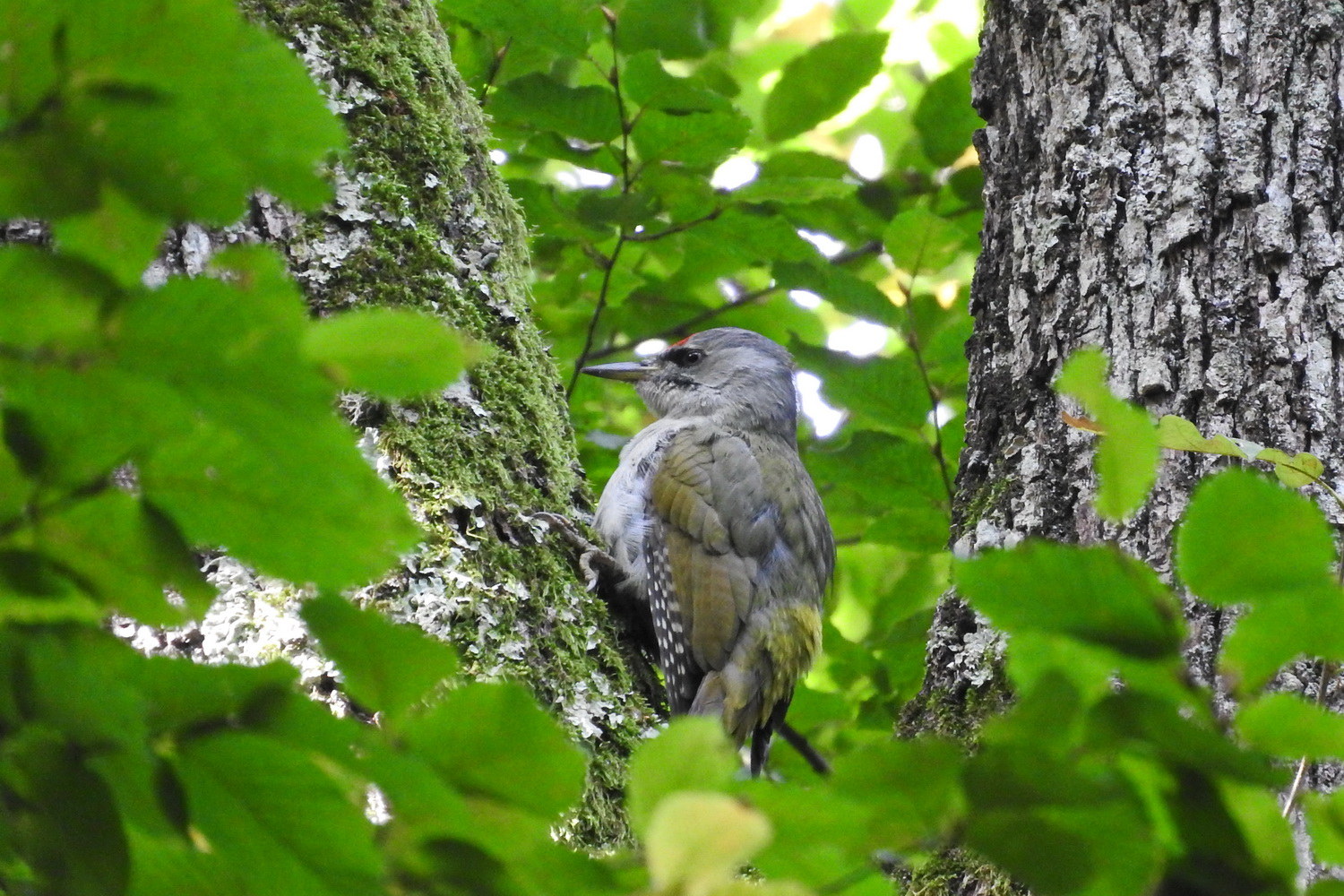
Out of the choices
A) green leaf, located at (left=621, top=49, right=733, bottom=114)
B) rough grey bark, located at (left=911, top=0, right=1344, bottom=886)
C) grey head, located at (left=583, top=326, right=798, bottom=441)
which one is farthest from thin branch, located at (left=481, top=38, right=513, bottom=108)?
rough grey bark, located at (left=911, top=0, right=1344, bottom=886)

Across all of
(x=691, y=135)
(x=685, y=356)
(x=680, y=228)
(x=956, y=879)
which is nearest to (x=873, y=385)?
(x=680, y=228)

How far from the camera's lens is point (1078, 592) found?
758 millimetres

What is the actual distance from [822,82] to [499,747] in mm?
3922

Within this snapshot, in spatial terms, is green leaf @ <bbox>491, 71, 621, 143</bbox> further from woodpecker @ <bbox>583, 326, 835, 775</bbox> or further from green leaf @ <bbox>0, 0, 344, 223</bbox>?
green leaf @ <bbox>0, 0, 344, 223</bbox>

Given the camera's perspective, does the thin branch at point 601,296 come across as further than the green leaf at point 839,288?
Yes

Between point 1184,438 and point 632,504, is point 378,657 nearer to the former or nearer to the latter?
point 1184,438

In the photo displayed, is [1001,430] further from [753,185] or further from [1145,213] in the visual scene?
[753,185]

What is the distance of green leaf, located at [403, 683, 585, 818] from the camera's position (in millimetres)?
804

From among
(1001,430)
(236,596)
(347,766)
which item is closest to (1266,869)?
(347,766)

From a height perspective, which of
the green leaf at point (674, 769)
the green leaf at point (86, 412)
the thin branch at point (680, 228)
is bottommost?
the green leaf at point (674, 769)

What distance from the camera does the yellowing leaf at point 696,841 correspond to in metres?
0.68

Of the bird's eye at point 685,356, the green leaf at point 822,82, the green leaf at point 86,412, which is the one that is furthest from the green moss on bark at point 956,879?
the bird's eye at point 685,356

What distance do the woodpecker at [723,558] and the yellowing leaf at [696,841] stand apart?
3380 mm

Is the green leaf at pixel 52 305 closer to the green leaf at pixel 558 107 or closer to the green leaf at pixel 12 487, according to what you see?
the green leaf at pixel 12 487
